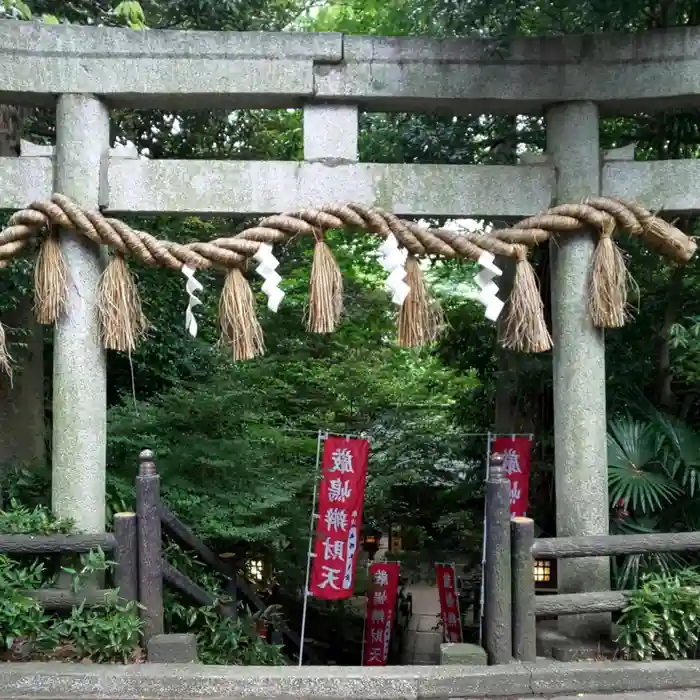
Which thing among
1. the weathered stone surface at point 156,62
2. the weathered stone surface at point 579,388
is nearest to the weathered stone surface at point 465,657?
the weathered stone surface at point 579,388

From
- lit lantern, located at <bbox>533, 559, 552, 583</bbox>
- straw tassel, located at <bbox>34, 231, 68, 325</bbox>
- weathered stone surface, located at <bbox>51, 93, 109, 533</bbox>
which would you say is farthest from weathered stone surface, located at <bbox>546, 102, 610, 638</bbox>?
lit lantern, located at <bbox>533, 559, 552, 583</bbox>

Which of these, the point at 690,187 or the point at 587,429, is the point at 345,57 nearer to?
the point at 690,187

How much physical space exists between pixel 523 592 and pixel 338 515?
7.98ft

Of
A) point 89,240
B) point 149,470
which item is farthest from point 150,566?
point 89,240

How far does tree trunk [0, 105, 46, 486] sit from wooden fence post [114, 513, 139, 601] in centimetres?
230

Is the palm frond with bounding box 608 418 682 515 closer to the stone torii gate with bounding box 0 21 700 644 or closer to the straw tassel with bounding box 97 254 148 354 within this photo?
the stone torii gate with bounding box 0 21 700 644

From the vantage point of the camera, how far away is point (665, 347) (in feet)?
17.7

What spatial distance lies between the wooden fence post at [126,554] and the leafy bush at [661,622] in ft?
8.92

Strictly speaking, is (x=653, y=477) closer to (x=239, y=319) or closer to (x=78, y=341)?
(x=239, y=319)

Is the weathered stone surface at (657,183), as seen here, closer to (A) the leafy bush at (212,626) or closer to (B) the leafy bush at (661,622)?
(B) the leafy bush at (661,622)

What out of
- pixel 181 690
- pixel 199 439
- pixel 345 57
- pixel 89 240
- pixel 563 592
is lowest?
pixel 181 690

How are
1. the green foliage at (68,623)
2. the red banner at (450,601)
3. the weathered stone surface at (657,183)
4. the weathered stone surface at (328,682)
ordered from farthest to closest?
the red banner at (450,601) < the weathered stone surface at (657,183) < the green foliage at (68,623) < the weathered stone surface at (328,682)

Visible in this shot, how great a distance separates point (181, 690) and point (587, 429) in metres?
2.68

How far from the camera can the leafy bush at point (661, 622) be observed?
12.6 feet
